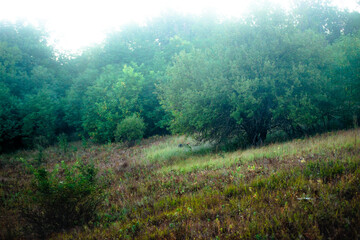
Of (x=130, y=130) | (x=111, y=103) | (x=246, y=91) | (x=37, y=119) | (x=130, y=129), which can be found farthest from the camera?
(x=37, y=119)

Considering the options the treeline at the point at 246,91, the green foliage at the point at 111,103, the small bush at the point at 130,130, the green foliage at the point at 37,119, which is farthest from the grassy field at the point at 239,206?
the green foliage at the point at 37,119

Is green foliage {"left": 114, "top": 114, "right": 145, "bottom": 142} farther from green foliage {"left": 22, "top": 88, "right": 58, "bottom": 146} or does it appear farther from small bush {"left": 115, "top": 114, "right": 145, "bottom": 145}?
green foliage {"left": 22, "top": 88, "right": 58, "bottom": 146}

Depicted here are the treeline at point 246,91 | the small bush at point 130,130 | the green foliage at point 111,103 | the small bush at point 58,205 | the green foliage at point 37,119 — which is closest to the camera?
the small bush at point 58,205

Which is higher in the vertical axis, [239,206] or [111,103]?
[111,103]

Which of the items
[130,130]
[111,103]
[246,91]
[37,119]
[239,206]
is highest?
[111,103]

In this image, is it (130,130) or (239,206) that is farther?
(130,130)

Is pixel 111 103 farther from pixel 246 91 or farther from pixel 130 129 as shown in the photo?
pixel 246 91

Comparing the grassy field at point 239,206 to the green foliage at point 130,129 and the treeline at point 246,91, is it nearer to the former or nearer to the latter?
the treeline at point 246,91

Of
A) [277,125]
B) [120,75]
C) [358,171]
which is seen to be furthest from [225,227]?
[120,75]

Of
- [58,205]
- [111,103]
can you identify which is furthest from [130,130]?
[58,205]

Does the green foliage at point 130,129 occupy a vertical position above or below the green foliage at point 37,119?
below

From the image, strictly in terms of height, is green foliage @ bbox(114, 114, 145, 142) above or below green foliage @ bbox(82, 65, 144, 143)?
below

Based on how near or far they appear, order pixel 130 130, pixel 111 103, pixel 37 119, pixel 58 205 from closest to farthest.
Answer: pixel 58 205, pixel 130 130, pixel 111 103, pixel 37 119

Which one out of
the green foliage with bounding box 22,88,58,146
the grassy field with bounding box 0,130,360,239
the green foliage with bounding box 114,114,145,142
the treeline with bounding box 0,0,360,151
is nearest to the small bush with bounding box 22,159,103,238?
→ the grassy field with bounding box 0,130,360,239
